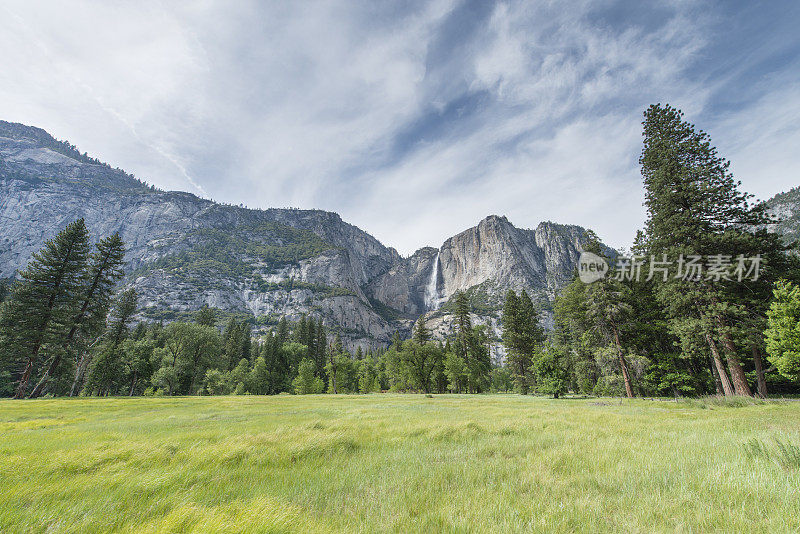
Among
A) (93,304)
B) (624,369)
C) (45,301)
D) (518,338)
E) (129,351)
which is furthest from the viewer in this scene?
(518,338)

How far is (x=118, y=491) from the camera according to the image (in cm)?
396

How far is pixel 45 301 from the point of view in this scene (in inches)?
1100

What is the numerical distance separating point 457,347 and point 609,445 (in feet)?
168

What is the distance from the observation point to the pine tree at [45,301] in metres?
26.2

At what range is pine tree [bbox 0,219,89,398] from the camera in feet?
86.1

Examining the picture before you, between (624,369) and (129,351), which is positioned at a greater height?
(129,351)

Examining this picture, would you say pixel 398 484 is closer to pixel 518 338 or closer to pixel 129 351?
pixel 518 338

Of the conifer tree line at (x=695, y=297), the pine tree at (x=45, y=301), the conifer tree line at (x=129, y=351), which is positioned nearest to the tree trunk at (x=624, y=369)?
the conifer tree line at (x=695, y=297)

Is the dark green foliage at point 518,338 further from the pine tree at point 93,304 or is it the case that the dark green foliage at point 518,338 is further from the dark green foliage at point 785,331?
the pine tree at point 93,304

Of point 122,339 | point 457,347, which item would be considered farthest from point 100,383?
point 457,347

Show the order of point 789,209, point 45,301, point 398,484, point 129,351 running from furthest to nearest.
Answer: point 789,209 → point 129,351 → point 45,301 → point 398,484

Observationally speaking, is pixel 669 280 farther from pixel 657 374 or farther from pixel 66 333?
pixel 66 333

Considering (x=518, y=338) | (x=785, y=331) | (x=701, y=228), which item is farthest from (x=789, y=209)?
(x=785, y=331)

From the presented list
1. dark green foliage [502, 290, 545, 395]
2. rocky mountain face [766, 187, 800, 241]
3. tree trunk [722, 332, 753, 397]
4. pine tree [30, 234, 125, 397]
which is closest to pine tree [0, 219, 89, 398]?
pine tree [30, 234, 125, 397]
